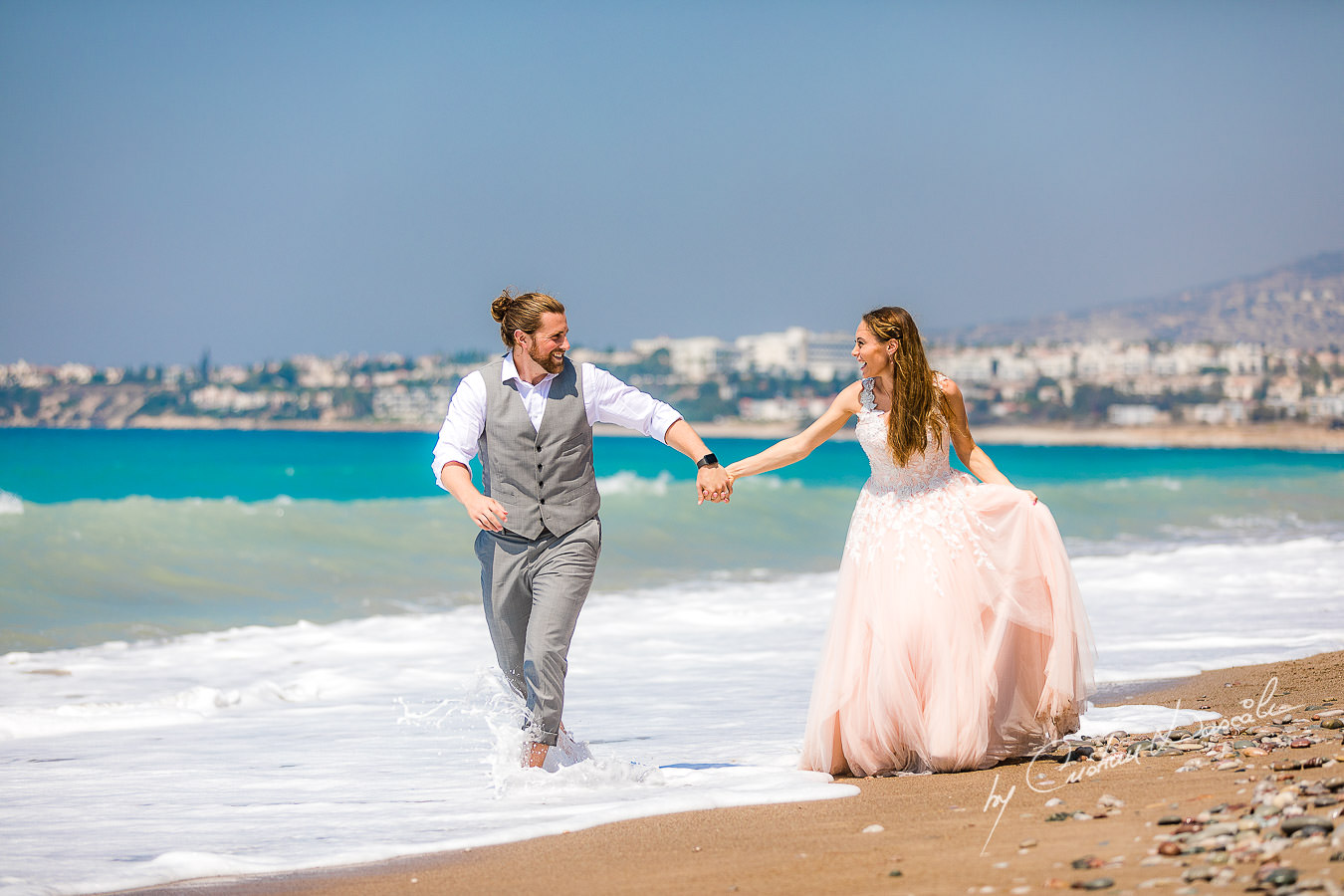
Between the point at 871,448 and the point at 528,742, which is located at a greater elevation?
the point at 871,448

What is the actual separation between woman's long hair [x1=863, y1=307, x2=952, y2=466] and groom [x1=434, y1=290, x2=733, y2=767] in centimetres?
99

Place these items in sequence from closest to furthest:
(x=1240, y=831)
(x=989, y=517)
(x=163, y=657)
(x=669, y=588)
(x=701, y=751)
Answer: (x=1240, y=831) → (x=989, y=517) → (x=701, y=751) → (x=163, y=657) → (x=669, y=588)

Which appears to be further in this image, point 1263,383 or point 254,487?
point 1263,383

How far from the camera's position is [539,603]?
5.08m

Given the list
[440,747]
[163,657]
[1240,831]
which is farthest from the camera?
[163,657]

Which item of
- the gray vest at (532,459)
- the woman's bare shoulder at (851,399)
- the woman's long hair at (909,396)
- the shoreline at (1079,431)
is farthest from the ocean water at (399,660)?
the shoreline at (1079,431)

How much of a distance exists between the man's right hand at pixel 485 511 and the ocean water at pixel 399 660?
0.93m

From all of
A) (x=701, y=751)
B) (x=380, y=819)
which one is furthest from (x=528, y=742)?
(x=701, y=751)

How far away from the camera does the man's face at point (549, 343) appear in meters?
5.06

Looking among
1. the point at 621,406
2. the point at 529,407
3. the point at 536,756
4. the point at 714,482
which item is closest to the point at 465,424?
the point at 529,407

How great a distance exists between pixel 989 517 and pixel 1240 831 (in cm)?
202

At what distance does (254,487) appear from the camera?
54219 millimetres

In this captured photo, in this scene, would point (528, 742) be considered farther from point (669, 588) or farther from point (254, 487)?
point (254, 487)

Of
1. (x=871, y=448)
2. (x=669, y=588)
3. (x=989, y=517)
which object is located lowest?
(x=669, y=588)
